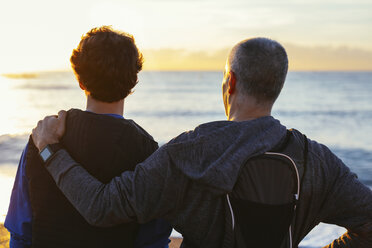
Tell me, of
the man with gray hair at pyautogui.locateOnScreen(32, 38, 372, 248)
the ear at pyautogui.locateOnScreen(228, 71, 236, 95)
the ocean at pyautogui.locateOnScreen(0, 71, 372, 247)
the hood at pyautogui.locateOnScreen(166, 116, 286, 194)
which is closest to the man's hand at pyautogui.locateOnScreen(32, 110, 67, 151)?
the man with gray hair at pyautogui.locateOnScreen(32, 38, 372, 248)

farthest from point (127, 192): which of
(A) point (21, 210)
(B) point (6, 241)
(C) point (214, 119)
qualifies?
(C) point (214, 119)

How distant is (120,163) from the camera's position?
1990 mm

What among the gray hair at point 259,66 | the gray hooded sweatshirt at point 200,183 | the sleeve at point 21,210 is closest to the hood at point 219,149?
the gray hooded sweatshirt at point 200,183

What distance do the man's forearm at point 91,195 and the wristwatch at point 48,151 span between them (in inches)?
1.4

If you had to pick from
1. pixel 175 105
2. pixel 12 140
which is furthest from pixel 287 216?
pixel 175 105

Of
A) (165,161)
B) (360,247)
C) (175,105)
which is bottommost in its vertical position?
(175,105)

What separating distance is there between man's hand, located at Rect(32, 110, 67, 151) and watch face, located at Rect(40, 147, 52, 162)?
2 cm

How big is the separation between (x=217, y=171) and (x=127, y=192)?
1.22 feet

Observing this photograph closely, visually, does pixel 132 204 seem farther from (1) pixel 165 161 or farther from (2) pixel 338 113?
(2) pixel 338 113

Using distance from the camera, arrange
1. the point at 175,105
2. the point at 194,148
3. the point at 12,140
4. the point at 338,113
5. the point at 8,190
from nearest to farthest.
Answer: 1. the point at 194,148
2. the point at 8,190
3. the point at 12,140
4. the point at 338,113
5. the point at 175,105

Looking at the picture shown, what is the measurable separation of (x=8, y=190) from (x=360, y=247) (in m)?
5.63

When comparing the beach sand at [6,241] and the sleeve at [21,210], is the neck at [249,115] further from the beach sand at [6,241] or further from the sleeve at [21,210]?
the beach sand at [6,241]

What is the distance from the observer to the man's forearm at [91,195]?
1795mm

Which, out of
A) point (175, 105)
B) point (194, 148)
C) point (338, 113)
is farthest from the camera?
point (175, 105)
